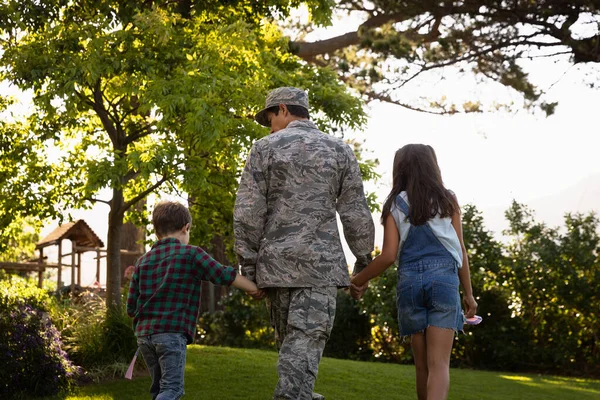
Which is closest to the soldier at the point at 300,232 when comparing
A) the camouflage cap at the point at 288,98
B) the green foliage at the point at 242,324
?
the camouflage cap at the point at 288,98

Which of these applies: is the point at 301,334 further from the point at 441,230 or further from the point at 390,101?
the point at 390,101

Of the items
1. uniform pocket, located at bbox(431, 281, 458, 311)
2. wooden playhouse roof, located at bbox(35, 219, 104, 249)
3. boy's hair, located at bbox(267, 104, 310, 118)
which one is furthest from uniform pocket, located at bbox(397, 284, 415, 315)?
wooden playhouse roof, located at bbox(35, 219, 104, 249)

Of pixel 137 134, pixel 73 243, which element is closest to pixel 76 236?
pixel 73 243

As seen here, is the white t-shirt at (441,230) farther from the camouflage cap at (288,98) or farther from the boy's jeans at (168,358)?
the boy's jeans at (168,358)

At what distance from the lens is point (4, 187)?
11734 mm

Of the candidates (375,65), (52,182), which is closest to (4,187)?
(52,182)

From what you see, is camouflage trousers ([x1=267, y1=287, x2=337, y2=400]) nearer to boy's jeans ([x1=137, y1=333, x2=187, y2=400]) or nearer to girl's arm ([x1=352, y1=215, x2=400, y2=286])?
girl's arm ([x1=352, y1=215, x2=400, y2=286])

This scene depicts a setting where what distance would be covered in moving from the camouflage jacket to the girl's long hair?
0.31 m

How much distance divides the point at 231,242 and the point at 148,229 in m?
1.49

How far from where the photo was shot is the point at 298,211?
495 centimetres

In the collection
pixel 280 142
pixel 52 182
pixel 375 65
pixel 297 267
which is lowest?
pixel 297 267

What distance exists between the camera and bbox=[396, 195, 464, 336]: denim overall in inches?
201

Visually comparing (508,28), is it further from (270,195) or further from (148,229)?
(270,195)

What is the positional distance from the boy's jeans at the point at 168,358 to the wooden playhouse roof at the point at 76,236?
2323 centimetres
